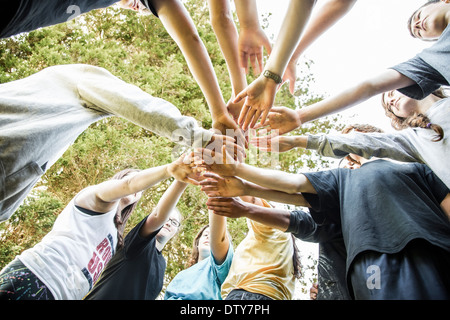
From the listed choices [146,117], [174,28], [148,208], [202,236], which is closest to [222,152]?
[146,117]

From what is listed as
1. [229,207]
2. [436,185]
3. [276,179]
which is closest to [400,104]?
[436,185]

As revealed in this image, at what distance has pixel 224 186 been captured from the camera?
1052 mm

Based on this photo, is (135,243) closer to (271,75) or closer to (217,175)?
(217,175)

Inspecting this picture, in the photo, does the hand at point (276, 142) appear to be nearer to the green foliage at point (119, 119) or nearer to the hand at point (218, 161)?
the hand at point (218, 161)

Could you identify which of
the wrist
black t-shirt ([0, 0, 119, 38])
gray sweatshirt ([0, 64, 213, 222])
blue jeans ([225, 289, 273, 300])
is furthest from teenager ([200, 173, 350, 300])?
black t-shirt ([0, 0, 119, 38])

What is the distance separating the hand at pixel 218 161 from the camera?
87 cm

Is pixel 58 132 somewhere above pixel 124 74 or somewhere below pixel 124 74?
below

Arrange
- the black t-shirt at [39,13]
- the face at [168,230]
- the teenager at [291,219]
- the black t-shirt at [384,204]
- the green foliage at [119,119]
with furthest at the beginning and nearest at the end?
the green foliage at [119,119]
the face at [168,230]
the teenager at [291,219]
the black t-shirt at [384,204]
the black t-shirt at [39,13]

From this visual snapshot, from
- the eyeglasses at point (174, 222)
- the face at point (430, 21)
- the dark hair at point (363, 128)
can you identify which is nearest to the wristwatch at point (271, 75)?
the dark hair at point (363, 128)

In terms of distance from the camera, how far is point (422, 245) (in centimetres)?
67

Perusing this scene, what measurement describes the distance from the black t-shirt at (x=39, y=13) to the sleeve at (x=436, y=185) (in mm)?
1125

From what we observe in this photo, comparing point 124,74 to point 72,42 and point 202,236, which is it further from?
point 202,236
